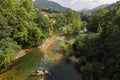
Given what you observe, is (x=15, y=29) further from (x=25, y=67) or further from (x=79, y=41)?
(x=79, y=41)

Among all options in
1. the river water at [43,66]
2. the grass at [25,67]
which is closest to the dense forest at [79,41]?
the river water at [43,66]

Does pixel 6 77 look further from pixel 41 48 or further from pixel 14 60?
pixel 41 48

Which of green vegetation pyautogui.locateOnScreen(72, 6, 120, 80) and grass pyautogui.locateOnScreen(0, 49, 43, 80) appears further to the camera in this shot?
grass pyautogui.locateOnScreen(0, 49, 43, 80)

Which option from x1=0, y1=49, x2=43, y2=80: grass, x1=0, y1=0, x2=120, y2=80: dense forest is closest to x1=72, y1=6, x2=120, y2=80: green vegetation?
x1=0, y1=0, x2=120, y2=80: dense forest

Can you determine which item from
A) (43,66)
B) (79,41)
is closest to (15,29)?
(43,66)

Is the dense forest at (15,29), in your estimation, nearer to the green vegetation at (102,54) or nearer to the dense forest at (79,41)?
the dense forest at (79,41)

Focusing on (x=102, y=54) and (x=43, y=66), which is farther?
(x=43, y=66)

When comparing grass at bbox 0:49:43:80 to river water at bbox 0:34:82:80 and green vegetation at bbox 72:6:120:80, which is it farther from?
green vegetation at bbox 72:6:120:80

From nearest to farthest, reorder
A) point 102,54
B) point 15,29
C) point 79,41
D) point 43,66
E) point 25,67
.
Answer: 1. point 102,54
2. point 25,67
3. point 43,66
4. point 79,41
5. point 15,29
